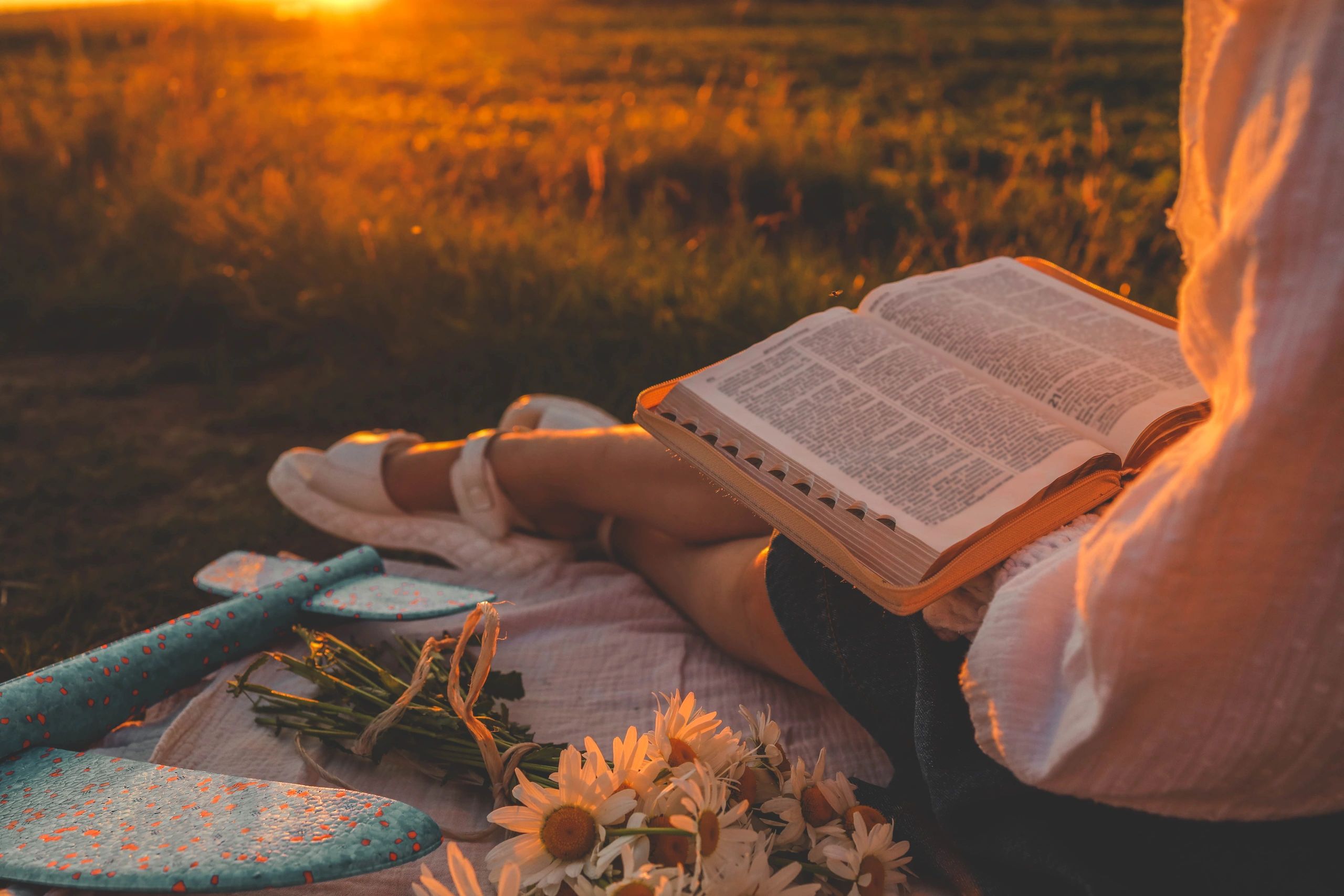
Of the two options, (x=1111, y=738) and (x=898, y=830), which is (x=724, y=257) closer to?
(x=898, y=830)

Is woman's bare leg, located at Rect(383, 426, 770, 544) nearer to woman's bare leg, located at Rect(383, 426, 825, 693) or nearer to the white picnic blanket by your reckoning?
woman's bare leg, located at Rect(383, 426, 825, 693)

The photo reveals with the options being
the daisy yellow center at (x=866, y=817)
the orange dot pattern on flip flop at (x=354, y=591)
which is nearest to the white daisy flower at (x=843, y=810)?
the daisy yellow center at (x=866, y=817)

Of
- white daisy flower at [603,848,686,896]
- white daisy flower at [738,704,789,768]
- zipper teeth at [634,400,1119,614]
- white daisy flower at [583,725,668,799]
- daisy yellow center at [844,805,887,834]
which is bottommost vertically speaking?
daisy yellow center at [844,805,887,834]

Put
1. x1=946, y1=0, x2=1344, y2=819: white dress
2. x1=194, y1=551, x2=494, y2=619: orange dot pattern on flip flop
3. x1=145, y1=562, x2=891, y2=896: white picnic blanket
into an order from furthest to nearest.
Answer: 1. x1=194, y1=551, x2=494, y2=619: orange dot pattern on flip flop
2. x1=145, y1=562, x2=891, y2=896: white picnic blanket
3. x1=946, y1=0, x2=1344, y2=819: white dress

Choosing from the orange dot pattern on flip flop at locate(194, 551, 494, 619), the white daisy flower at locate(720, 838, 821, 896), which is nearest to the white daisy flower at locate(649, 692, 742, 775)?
the white daisy flower at locate(720, 838, 821, 896)

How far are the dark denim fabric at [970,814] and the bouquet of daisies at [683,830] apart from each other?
0.35 feet

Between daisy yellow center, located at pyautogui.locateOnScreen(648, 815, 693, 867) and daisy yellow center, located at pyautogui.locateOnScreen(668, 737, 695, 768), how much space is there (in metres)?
0.08

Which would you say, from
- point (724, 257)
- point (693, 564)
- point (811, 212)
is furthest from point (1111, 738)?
point (811, 212)

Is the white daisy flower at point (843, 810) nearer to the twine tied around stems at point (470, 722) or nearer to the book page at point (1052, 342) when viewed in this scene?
the twine tied around stems at point (470, 722)

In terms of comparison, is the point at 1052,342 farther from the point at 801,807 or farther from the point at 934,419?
the point at 801,807

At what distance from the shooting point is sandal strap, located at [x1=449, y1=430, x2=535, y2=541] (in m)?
1.92

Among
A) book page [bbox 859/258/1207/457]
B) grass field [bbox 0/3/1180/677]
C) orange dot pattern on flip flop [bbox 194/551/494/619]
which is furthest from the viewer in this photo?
grass field [bbox 0/3/1180/677]

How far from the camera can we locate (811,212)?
421 centimetres

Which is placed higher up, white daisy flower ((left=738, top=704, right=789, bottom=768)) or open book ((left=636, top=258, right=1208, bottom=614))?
open book ((left=636, top=258, right=1208, bottom=614))
